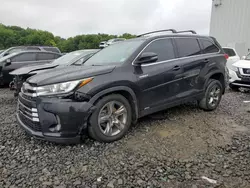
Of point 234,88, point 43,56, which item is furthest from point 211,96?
point 43,56

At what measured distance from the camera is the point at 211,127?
4.12 m

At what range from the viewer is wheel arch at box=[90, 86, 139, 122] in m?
3.18

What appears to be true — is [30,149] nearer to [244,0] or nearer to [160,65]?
[160,65]

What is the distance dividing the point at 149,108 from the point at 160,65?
0.78 meters

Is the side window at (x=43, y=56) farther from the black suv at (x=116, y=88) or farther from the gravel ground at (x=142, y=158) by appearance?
the black suv at (x=116, y=88)

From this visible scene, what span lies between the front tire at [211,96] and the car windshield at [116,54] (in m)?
1.95

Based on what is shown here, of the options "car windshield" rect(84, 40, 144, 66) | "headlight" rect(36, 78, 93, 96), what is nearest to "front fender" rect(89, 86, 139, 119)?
"headlight" rect(36, 78, 93, 96)

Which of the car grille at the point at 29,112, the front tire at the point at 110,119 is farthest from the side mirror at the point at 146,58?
the car grille at the point at 29,112

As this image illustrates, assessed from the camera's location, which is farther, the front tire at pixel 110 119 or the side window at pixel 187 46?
the side window at pixel 187 46

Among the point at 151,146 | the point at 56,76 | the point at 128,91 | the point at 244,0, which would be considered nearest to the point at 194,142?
the point at 151,146

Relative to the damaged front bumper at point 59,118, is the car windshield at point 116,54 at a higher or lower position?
higher

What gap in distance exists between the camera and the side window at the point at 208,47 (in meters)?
4.92

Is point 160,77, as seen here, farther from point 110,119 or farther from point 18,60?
point 18,60

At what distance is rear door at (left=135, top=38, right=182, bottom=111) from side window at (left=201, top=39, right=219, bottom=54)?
1027 millimetres
